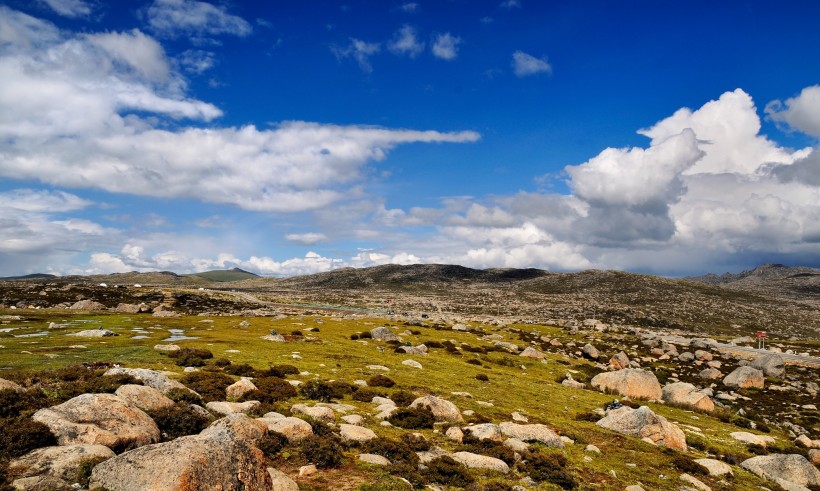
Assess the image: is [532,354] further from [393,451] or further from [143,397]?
[143,397]

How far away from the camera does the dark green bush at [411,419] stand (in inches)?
937

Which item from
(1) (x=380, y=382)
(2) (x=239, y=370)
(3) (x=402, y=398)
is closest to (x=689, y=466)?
(3) (x=402, y=398)

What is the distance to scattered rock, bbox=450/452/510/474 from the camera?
19.2 m

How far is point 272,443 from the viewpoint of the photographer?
17203 millimetres

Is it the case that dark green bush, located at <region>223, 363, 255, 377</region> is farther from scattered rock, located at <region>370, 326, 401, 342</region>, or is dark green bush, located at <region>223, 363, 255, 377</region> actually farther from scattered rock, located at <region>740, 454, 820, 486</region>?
scattered rock, located at <region>370, 326, 401, 342</region>

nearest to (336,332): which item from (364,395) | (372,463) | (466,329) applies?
(466,329)

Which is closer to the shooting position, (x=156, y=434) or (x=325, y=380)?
(x=156, y=434)

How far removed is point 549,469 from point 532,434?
4.78 m

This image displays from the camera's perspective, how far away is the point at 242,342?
171ft

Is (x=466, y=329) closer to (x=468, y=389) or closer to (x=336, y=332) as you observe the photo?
(x=336, y=332)

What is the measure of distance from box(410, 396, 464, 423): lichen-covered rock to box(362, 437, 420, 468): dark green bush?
21.8ft

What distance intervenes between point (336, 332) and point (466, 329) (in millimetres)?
35130

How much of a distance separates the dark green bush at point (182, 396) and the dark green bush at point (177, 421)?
1.90 m

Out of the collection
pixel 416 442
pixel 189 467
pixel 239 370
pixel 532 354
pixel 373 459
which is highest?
pixel 189 467
